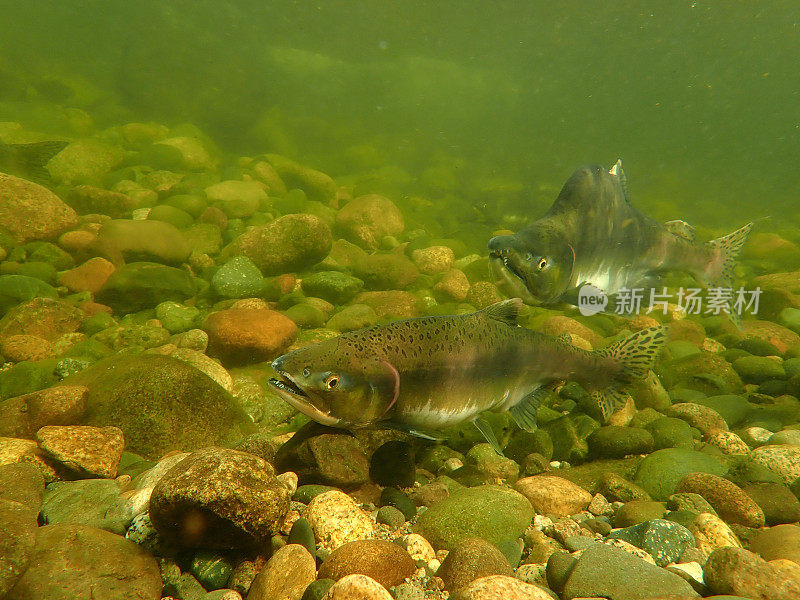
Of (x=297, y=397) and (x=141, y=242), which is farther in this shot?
(x=141, y=242)

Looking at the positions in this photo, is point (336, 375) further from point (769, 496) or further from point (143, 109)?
point (143, 109)

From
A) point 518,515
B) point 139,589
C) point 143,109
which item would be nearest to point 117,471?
point 139,589

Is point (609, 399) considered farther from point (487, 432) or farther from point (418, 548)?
point (418, 548)

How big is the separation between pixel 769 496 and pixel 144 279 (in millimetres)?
7728

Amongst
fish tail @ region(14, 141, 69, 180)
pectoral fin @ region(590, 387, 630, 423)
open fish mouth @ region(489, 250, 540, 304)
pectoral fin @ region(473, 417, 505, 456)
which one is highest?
fish tail @ region(14, 141, 69, 180)

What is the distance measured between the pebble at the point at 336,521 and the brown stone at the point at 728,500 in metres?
2.54

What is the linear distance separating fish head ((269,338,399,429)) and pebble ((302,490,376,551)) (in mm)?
449

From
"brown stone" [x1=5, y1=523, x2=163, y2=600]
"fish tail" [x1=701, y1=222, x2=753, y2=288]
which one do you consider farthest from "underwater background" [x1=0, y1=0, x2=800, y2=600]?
"fish tail" [x1=701, y1=222, x2=753, y2=288]

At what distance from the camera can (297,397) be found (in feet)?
7.66

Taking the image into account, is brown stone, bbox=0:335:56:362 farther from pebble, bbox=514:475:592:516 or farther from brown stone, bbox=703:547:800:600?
brown stone, bbox=703:547:800:600

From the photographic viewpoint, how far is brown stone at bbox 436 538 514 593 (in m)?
2.13

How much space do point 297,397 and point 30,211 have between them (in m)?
8.34

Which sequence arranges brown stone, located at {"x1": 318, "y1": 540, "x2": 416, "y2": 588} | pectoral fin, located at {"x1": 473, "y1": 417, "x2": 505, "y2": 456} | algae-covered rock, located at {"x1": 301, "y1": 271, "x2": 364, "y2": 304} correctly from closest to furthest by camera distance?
brown stone, located at {"x1": 318, "y1": 540, "x2": 416, "y2": 588} < pectoral fin, located at {"x1": 473, "y1": 417, "x2": 505, "y2": 456} < algae-covered rock, located at {"x1": 301, "y1": 271, "x2": 364, "y2": 304}

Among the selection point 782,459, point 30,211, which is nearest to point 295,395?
point 782,459
